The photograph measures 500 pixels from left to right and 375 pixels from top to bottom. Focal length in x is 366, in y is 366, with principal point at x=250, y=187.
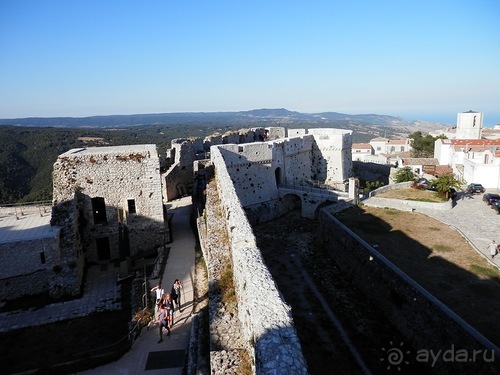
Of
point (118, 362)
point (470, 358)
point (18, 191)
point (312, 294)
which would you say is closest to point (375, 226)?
point (312, 294)

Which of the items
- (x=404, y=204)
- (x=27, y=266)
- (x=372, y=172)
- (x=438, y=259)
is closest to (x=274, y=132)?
(x=372, y=172)

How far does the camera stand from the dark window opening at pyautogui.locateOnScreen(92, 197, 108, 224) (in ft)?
46.6

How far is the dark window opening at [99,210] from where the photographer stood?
46.6 feet

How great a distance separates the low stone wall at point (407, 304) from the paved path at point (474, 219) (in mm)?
4813

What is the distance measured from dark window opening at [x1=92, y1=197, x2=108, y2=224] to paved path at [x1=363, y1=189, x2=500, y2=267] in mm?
15316

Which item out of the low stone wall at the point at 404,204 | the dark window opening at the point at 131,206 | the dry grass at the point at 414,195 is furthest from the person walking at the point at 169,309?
the dry grass at the point at 414,195

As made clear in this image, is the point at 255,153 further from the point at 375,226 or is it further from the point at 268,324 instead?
the point at 268,324

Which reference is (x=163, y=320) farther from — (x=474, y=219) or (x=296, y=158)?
(x=296, y=158)

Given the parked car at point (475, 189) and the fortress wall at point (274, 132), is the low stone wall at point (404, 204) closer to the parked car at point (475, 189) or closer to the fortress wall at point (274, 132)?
the parked car at point (475, 189)

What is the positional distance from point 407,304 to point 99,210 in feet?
38.1

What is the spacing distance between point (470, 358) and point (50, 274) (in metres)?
12.2

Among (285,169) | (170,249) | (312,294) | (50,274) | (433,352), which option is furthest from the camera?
(285,169)

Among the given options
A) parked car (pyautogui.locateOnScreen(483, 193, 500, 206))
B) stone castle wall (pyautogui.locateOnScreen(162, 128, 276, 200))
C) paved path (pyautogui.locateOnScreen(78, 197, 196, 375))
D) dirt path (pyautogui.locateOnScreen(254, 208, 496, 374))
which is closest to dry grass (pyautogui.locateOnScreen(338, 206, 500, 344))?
dirt path (pyautogui.locateOnScreen(254, 208, 496, 374))

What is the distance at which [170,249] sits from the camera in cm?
1392
